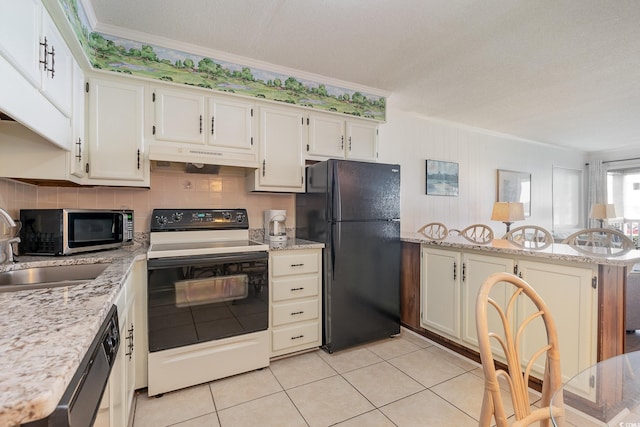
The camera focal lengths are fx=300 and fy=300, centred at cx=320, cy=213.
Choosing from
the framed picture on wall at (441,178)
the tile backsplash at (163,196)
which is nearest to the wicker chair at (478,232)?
the framed picture on wall at (441,178)

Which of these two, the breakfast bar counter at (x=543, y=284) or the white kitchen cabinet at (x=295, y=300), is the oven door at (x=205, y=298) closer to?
the white kitchen cabinet at (x=295, y=300)

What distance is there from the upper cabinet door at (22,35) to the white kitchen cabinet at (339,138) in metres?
1.87

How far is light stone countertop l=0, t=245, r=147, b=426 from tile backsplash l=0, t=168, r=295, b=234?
1.26 meters

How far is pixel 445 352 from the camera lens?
248cm

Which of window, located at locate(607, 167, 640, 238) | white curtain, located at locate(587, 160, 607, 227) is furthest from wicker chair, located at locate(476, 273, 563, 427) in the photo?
white curtain, located at locate(587, 160, 607, 227)

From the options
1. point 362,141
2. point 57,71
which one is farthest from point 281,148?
point 57,71

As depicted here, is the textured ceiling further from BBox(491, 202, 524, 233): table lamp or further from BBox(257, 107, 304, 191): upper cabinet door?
BBox(491, 202, 524, 233): table lamp

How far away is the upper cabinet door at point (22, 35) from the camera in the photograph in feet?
3.55

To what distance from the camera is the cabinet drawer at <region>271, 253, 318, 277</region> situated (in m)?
2.34

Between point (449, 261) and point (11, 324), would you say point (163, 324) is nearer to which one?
point (11, 324)

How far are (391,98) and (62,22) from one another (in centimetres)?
287

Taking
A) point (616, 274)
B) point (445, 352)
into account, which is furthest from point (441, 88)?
point (445, 352)

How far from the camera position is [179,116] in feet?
7.62

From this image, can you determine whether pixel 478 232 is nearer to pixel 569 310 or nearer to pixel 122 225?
pixel 569 310
